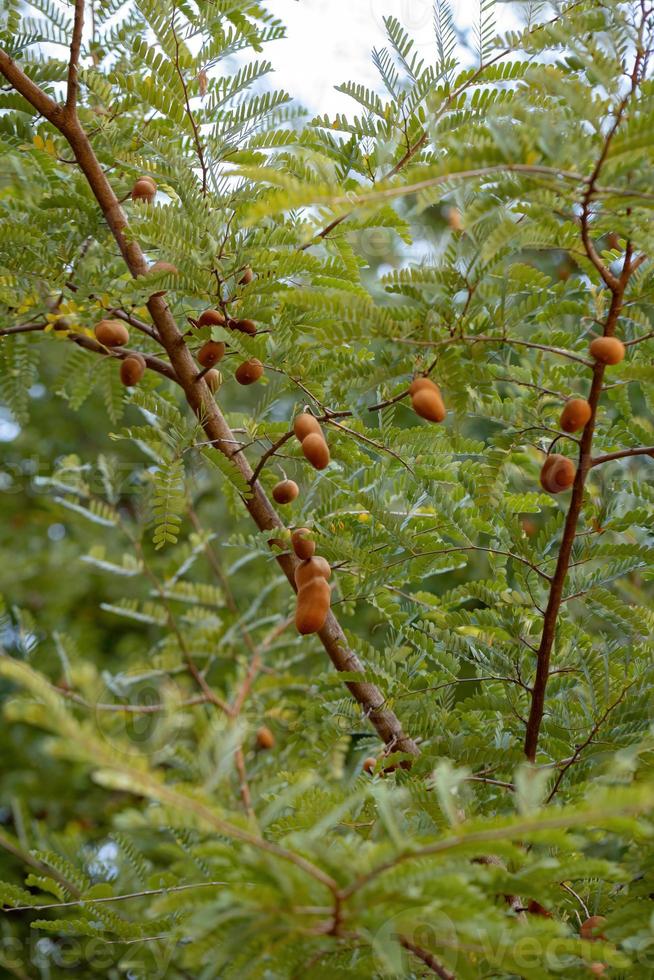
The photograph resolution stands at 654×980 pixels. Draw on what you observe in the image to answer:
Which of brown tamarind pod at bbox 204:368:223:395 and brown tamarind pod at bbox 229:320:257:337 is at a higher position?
brown tamarind pod at bbox 229:320:257:337

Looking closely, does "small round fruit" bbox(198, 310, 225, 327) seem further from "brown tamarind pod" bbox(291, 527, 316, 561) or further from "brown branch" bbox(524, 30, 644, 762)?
Answer: "brown branch" bbox(524, 30, 644, 762)

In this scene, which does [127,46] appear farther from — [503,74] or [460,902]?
[460,902]

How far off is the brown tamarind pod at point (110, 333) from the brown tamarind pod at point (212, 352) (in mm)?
104

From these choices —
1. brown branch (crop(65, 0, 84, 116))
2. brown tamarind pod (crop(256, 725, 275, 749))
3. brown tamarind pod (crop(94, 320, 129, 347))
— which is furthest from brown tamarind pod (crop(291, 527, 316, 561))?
brown tamarind pod (crop(256, 725, 275, 749))

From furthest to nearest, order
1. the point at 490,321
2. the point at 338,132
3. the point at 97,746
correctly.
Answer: the point at 338,132 → the point at 490,321 → the point at 97,746

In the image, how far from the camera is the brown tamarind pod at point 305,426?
977 mm

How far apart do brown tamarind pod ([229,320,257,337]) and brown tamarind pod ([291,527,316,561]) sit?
8.5 inches

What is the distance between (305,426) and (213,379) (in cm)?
22

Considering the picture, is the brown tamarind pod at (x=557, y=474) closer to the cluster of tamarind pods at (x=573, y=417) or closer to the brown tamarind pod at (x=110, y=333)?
the cluster of tamarind pods at (x=573, y=417)

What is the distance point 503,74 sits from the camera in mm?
1044

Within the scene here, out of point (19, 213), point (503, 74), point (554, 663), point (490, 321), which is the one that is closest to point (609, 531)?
point (554, 663)

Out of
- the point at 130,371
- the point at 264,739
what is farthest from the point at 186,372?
the point at 264,739

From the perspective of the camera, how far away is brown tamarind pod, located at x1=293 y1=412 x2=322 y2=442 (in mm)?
977

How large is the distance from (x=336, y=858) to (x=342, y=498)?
590 mm
